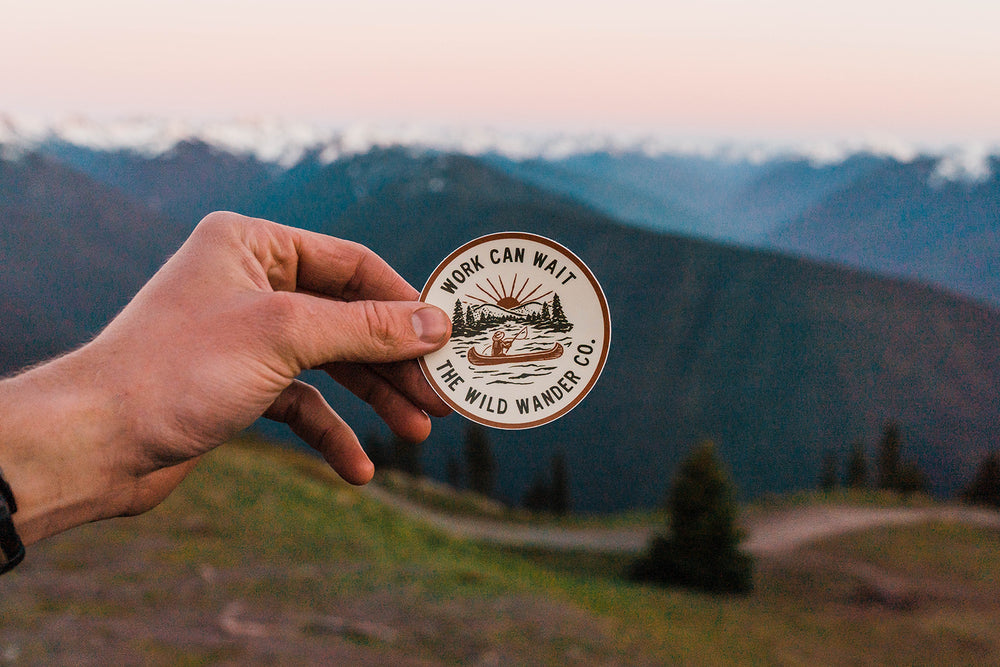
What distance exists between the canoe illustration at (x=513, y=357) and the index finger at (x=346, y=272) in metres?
0.54

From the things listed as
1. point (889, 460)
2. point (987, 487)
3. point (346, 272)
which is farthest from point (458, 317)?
point (889, 460)

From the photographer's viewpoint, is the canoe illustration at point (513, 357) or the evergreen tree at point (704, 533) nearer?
the canoe illustration at point (513, 357)

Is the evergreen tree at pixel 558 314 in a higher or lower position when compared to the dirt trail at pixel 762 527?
higher

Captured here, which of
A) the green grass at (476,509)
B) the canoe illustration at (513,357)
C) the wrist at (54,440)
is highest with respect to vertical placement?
the canoe illustration at (513,357)

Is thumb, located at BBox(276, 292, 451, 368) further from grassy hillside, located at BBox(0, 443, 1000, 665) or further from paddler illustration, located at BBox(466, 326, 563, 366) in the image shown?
grassy hillside, located at BBox(0, 443, 1000, 665)

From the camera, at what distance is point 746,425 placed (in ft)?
582

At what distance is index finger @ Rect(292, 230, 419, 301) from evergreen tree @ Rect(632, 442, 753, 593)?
31091 mm

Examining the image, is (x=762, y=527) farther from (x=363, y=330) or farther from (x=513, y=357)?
(x=363, y=330)

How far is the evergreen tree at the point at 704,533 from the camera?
33312 mm

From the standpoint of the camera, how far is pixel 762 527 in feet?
148

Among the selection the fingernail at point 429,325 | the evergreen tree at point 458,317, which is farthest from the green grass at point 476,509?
the fingernail at point 429,325

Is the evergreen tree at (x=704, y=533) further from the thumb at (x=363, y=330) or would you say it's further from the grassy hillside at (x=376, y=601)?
the thumb at (x=363, y=330)

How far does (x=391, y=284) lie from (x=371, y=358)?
0.73 m

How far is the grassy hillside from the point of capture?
1444cm
